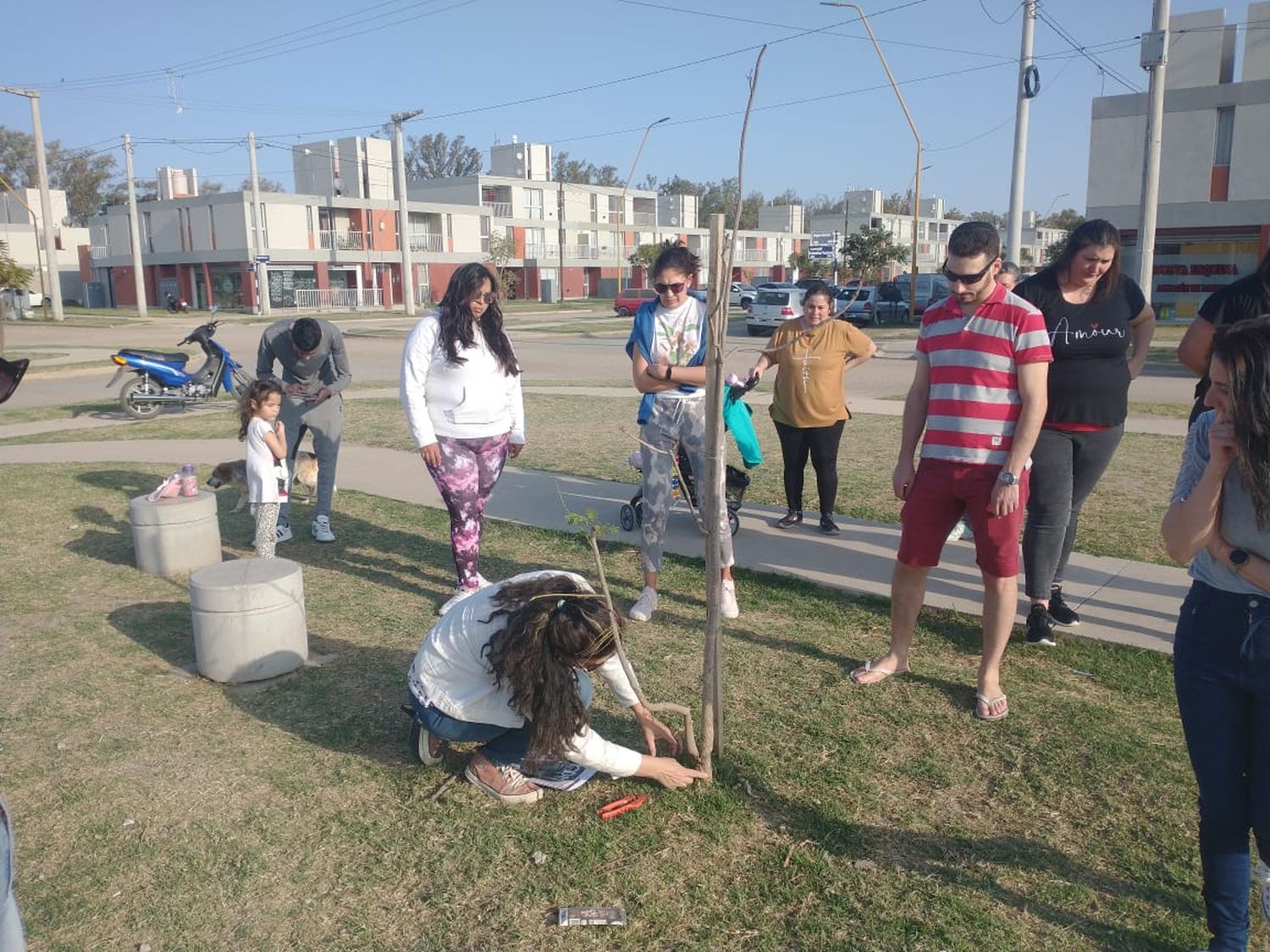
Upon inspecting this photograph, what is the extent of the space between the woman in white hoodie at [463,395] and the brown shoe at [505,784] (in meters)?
1.59

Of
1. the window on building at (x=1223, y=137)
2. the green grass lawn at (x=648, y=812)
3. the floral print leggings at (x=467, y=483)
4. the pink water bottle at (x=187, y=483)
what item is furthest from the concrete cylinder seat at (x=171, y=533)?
the window on building at (x=1223, y=137)

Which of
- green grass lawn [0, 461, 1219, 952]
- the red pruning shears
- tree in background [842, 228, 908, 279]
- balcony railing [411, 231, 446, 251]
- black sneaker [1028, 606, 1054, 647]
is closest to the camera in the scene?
green grass lawn [0, 461, 1219, 952]

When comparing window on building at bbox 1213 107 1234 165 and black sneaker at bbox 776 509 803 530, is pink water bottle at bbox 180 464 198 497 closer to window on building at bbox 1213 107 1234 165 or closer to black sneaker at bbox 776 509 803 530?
black sneaker at bbox 776 509 803 530

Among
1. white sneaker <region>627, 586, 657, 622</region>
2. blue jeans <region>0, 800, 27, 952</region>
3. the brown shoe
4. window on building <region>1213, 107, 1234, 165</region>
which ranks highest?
window on building <region>1213, 107, 1234, 165</region>

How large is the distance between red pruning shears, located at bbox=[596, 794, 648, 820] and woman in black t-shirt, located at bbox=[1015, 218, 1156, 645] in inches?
95.4

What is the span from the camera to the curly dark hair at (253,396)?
6301 millimetres

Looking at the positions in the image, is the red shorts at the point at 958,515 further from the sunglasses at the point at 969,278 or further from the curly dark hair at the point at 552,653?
the curly dark hair at the point at 552,653

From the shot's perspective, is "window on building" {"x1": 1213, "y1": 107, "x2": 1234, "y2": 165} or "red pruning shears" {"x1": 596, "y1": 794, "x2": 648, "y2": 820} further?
"window on building" {"x1": 1213, "y1": 107, "x2": 1234, "y2": 165}

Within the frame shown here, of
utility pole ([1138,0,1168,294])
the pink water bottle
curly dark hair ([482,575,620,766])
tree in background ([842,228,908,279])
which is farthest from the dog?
tree in background ([842,228,908,279])

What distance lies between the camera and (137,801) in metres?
3.56

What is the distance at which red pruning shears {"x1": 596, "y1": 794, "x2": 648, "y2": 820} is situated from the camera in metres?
3.43

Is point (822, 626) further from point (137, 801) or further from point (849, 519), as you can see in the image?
point (137, 801)

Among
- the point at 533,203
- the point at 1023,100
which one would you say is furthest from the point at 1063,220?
the point at 1023,100

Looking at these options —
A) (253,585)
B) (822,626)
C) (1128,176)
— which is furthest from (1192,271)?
(253,585)
